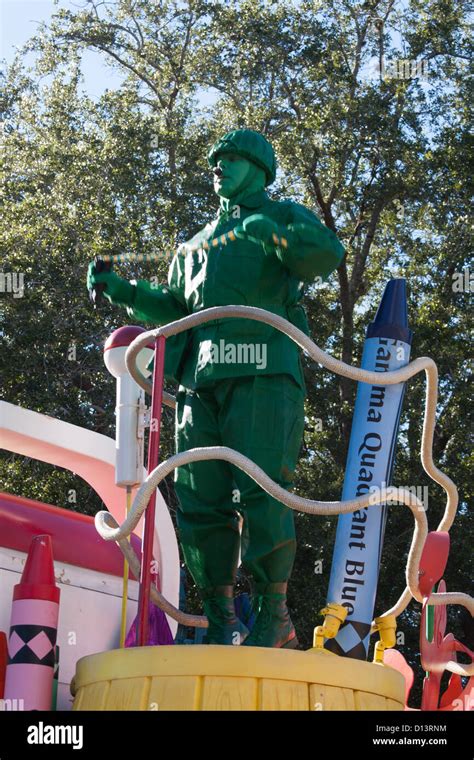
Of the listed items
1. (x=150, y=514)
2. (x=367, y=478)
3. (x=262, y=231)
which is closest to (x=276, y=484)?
(x=150, y=514)

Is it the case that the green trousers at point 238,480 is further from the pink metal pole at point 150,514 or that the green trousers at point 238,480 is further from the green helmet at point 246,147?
the green helmet at point 246,147

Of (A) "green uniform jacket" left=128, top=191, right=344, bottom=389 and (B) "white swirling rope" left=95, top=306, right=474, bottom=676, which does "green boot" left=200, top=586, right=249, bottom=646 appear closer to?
(B) "white swirling rope" left=95, top=306, right=474, bottom=676

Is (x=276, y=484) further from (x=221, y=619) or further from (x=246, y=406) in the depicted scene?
(x=221, y=619)

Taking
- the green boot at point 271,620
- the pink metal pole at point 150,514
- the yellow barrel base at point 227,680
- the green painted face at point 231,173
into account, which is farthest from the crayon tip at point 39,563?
the green painted face at point 231,173

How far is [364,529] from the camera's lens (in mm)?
4219

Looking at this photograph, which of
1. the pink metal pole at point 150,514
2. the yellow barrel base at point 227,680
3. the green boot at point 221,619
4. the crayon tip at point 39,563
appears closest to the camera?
the yellow barrel base at point 227,680

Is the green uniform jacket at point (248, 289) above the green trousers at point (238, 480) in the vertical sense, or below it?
above

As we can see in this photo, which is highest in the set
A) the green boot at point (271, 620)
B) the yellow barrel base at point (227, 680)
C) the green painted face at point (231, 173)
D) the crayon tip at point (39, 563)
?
the green painted face at point (231, 173)

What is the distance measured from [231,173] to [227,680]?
1674 mm

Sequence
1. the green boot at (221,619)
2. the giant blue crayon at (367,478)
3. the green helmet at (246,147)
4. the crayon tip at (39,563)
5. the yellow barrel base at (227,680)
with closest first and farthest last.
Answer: the yellow barrel base at (227,680) < the crayon tip at (39,563) < the green boot at (221,619) < the green helmet at (246,147) < the giant blue crayon at (367,478)

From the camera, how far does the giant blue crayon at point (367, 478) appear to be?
13.6 ft

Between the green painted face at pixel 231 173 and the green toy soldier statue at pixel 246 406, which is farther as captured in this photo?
the green painted face at pixel 231 173

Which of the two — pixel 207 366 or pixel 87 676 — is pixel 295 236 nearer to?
pixel 207 366
